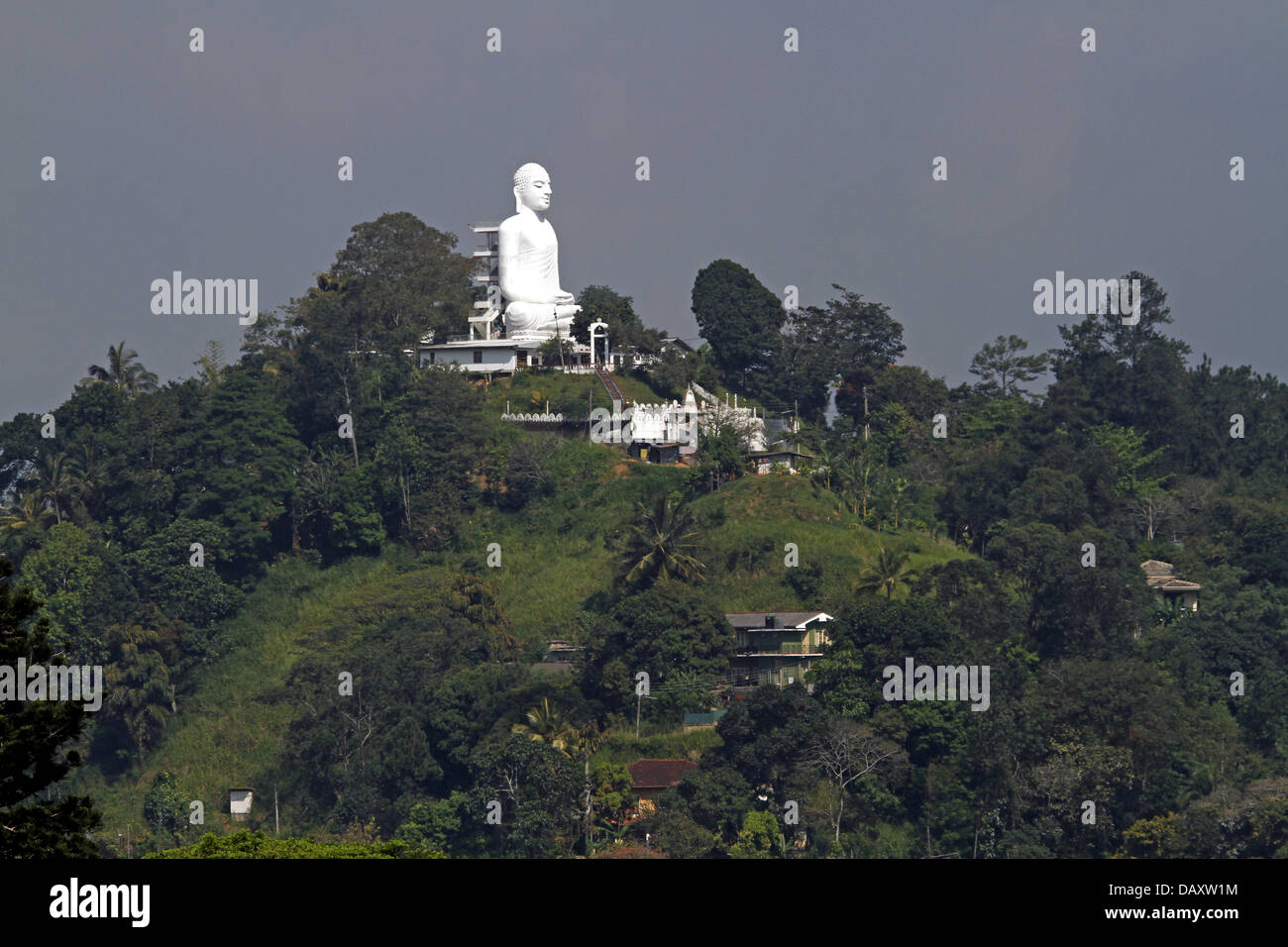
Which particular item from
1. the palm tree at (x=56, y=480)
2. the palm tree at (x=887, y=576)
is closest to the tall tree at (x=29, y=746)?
the palm tree at (x=887, y=576)

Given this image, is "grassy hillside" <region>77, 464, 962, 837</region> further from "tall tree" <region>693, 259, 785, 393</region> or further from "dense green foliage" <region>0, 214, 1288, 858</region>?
"tall tree" <region>693, 259, 785, 393</region>

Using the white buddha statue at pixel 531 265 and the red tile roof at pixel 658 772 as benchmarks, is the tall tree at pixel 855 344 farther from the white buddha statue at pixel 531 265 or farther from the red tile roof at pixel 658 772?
the red tile roof at pixel 658 772

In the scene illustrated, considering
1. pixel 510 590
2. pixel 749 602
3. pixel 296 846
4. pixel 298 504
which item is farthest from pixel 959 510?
pixel 296 846

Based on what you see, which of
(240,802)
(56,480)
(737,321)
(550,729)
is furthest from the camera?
(737,321)

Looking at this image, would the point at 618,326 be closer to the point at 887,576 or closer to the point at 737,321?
the point at 737,321

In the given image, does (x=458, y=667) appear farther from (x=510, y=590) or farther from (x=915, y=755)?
(x=915, y=755)

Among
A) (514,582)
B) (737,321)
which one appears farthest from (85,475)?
(737,321)
